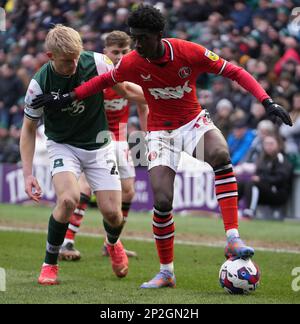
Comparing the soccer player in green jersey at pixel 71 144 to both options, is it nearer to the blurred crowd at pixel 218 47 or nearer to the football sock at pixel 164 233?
the football sock at pixel 164 233

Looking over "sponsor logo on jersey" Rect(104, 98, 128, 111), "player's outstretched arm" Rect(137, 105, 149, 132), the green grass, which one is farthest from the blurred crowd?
"player's outstretched arm" Rect(137, 105, 149, 132)

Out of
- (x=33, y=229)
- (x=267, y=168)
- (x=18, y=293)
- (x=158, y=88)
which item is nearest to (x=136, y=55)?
(x=158, y=88)

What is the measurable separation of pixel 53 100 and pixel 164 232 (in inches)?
59.3

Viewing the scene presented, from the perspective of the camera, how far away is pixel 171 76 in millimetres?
6773

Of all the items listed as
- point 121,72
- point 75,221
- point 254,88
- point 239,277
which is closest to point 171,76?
point 121,72

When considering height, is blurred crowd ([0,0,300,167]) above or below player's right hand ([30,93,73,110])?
below

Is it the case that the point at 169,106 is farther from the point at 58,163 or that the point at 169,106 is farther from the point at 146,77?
the point at 58,163

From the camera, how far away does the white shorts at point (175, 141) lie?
6.91 m

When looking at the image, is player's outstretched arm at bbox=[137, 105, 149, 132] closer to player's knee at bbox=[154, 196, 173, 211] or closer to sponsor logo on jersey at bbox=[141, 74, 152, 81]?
sponsor logo on jersey at bbox=[141, 74, 152, 81]

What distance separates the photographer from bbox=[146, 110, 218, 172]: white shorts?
6.91 m

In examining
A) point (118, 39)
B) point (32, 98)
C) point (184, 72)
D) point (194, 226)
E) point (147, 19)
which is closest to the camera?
point (147, 19)

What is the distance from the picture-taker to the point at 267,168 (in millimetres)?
13852

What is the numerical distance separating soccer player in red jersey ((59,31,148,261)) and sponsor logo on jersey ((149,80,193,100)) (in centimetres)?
196
